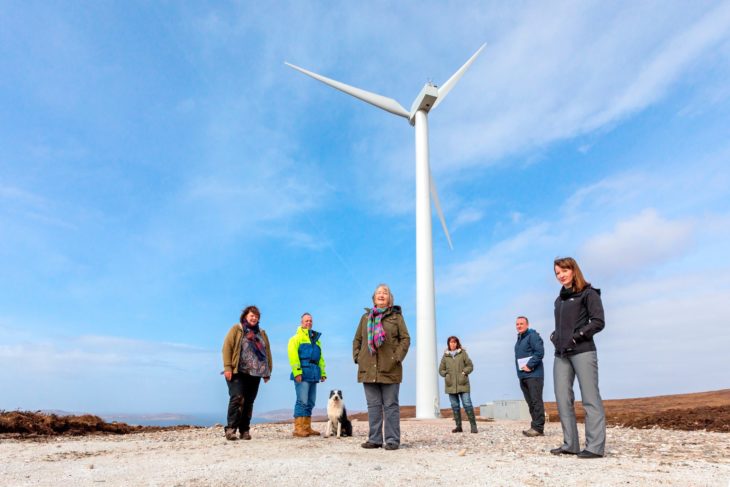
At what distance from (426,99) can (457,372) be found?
53.2ft

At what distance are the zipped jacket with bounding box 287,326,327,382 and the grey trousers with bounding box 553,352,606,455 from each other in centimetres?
427

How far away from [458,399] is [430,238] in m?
10.6

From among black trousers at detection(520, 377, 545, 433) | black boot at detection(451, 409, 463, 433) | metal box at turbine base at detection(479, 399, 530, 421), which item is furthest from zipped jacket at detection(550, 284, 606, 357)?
metal box at turbine base at detection(479, 399, 530, 421)

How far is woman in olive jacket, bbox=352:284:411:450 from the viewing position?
23.8 feet

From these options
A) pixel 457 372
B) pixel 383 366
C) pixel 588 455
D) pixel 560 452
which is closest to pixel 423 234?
pixel 457 372

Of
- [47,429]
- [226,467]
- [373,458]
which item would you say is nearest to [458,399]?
[373,458]

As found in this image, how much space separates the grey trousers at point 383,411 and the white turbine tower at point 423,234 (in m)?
12.1

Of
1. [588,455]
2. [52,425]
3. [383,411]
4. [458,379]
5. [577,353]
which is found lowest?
[52,425]

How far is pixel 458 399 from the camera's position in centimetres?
1083

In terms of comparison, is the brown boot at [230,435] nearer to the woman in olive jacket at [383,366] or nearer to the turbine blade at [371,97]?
the woman in olive jacket at [383,366]

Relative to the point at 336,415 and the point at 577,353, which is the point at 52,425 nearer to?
the point at 336,415

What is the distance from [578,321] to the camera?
630 centimetres

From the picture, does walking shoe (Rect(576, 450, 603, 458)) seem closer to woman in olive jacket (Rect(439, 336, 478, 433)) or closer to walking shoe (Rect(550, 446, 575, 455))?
walking shoe (Rect(550, 446, 575, 455))

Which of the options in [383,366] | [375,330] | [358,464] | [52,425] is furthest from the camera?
[52,425]
